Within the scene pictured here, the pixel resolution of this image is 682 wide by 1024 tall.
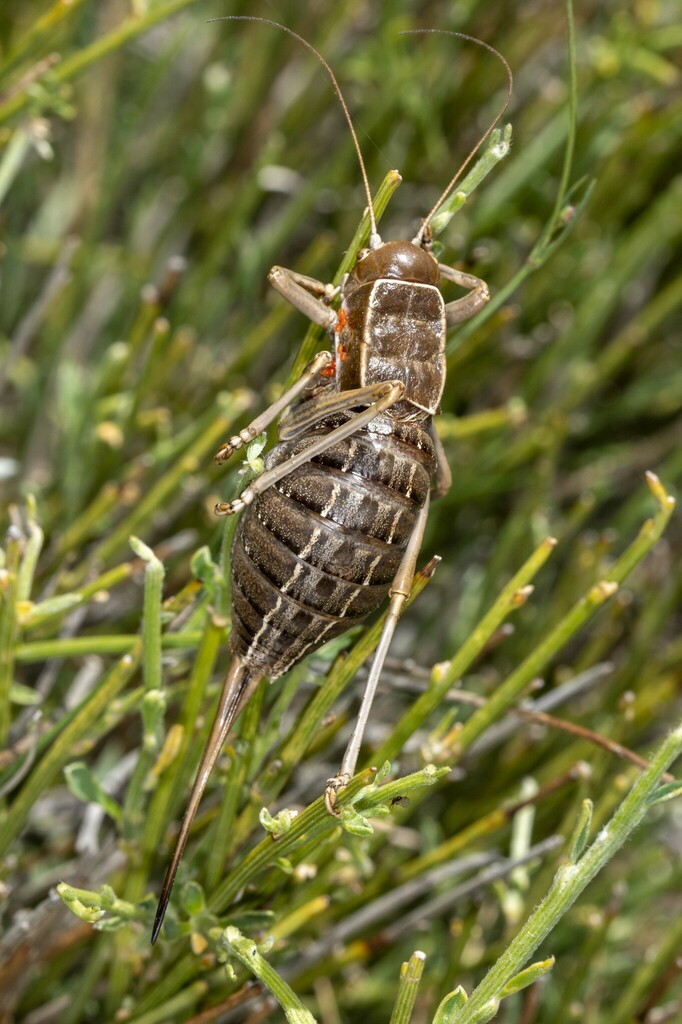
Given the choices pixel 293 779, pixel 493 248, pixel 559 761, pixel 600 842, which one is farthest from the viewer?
pixel 493 248

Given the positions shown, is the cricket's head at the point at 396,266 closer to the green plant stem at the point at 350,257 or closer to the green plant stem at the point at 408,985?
the green plant stem at the point at 350,257

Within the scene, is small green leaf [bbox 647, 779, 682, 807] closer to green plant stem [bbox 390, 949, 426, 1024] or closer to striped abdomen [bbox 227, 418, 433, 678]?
green plant stem [bbox 390, 949, 426, 1024]

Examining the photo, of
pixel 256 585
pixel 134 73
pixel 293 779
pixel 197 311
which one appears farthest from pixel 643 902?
pixel 134 73

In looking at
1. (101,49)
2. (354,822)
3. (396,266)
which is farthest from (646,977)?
(101,49)

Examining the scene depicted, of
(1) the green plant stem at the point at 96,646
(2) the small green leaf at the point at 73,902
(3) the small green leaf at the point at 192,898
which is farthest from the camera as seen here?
(1) the green plant stem at the point at 96,646

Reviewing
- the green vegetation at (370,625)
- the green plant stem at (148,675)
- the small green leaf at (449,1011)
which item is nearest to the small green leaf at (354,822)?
the green vegetation at (370,625)

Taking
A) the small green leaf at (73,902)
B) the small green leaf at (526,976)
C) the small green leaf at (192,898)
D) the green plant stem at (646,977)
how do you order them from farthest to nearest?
the green plant stem at (646,977) → the small green leaf at (192,898) → the small green leaf at (73,902) → the small green leaf at (526,976)

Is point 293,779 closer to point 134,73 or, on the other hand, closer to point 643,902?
point 643,902
